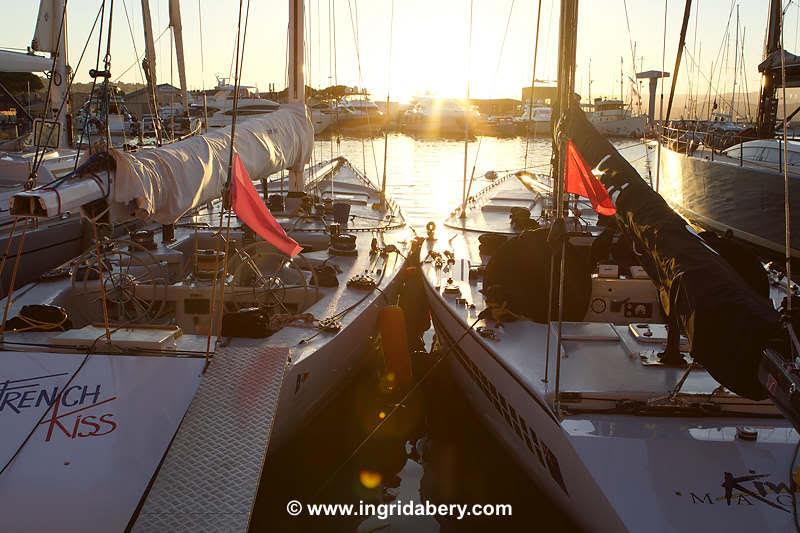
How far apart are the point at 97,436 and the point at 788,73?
69.3ft

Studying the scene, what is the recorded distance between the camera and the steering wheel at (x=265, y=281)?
7.64 m

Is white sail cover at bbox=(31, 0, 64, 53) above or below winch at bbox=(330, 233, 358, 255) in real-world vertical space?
above

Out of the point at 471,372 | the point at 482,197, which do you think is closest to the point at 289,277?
the point at 471,372

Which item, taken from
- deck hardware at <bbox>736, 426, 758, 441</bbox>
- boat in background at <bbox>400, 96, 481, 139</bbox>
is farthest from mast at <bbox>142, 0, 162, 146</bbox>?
boat in background at <bbox>400, 96, 481, 139</bbox>

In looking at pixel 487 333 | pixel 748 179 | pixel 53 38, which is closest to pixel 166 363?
pixel 487 333

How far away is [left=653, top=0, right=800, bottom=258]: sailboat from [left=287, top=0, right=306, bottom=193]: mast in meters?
7.76

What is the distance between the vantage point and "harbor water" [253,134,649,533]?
642cm

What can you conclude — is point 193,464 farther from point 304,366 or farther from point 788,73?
point 788,73

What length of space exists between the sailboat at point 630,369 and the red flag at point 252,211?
6.71 feet

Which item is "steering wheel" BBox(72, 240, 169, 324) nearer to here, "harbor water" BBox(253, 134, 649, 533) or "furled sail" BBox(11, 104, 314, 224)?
"furled sail" BBox(11, 104, 314, 224)

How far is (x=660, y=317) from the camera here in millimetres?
7074

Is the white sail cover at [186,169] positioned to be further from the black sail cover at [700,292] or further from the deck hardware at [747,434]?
the deck hardware at [747,434]

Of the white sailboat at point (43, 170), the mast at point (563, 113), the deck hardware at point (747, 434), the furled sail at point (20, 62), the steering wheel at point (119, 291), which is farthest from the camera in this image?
the furled sail at point (20, 62)

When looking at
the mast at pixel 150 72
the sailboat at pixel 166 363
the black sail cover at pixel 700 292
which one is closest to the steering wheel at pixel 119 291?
the sailboat at pixel 166 363
